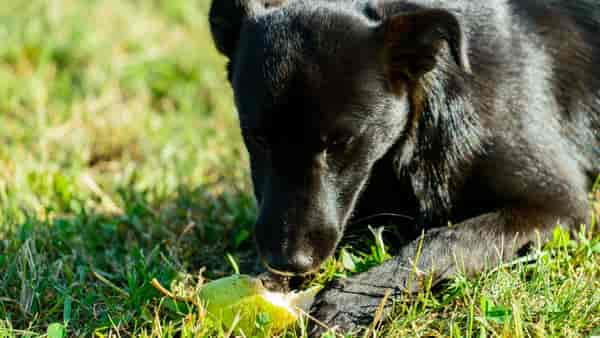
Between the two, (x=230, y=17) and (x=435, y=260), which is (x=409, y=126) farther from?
(x=230, y=17)

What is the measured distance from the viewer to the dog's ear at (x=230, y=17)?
11.7 feet

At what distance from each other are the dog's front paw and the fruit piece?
9 centimetres

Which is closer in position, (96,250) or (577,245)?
(577,245)

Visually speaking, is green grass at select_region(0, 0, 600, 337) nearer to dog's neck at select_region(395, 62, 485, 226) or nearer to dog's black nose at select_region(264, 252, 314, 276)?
dog's black nose at select_region(264, 252, 314, 276)

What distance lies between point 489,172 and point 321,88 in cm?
91

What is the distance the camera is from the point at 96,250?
413 cm

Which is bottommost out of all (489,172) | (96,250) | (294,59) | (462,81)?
(96,250)

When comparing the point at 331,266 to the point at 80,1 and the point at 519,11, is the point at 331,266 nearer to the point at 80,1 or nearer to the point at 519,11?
the point at 519,11

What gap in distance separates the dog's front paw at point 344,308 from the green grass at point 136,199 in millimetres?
99

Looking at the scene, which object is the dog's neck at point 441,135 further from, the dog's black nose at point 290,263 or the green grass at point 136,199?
the dog's black nose at point 290,263

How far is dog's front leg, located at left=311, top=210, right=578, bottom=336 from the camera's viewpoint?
3.20 m

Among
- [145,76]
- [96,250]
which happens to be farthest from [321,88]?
[145,76]

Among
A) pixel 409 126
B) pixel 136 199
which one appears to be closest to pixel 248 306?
pixel 409 126

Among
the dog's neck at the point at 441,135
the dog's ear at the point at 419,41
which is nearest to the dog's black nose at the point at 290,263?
the dog's neck at the point at 441,135
